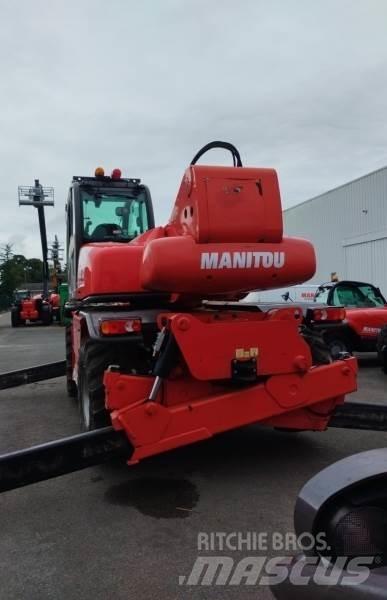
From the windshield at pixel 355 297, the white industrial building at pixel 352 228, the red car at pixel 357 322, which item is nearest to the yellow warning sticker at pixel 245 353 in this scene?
the red car at pixel 357 322

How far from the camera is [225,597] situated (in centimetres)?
283

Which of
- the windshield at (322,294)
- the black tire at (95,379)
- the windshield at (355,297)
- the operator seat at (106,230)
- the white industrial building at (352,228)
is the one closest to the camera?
the black tire at (95,379)

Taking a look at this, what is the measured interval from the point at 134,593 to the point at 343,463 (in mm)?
1489

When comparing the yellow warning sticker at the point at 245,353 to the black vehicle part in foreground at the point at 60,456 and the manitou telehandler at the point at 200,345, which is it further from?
the black vehicle part in foreground at the point at 60,456

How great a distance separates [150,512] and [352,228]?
1971 cm

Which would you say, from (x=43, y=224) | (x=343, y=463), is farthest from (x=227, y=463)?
(x=43, y=224)

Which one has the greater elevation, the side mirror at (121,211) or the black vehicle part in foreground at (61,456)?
the side mirror at (121,211)

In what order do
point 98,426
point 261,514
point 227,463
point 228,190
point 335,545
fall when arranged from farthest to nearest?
point 227,463
point 98,426
point 228,190
point 261,514
point 335,545

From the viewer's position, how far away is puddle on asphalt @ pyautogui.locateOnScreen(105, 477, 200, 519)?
3881mm

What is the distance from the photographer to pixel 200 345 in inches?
161

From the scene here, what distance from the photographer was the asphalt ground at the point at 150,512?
296 cm

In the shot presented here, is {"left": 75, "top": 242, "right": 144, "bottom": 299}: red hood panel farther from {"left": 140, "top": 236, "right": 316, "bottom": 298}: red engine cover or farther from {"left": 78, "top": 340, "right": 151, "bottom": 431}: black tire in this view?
{"left": 140, "top": 236, "right": 316, "bottom": 298}: red engine cover

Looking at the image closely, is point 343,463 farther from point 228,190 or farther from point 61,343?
point 61,343

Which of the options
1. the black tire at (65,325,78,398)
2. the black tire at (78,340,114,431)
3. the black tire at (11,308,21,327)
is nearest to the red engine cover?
the black tire at (78,340,114,431)
